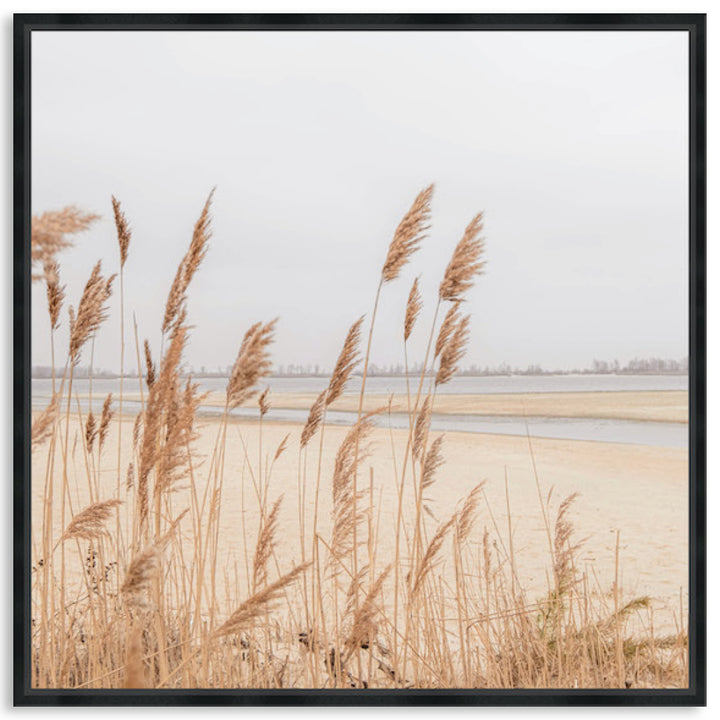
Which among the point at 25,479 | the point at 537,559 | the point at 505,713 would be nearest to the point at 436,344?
the point at 537,559

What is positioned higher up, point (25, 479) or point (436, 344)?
point (436, 344)

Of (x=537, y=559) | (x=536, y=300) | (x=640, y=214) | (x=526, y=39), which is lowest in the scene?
(x=537, y=559)

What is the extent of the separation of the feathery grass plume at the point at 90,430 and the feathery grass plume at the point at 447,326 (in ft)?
3.88

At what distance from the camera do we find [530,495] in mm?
2322

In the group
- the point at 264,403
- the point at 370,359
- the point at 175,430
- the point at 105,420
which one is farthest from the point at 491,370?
the point at 105,420

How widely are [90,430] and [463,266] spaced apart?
1378 millimetres

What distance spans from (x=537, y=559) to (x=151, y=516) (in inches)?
51.5

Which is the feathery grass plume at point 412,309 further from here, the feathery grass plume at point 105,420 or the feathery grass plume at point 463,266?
the feathery grass plume at point 105,420

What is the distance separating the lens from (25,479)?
2.37m

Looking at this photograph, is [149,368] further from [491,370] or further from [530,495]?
[530,495]

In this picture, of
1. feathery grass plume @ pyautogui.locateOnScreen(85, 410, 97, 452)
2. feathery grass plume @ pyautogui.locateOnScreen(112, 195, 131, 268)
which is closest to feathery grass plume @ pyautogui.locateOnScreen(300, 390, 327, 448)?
feathery grass plume @ pyautogui.locateOnScreen(85, 410, 97, 452)

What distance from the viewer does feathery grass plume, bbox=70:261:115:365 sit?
7.68 ft

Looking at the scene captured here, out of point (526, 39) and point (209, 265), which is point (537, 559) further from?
point (526, 39)

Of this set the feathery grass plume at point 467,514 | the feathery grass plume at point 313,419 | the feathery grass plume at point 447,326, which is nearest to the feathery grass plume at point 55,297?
the feathery grass plume at point 313,419
